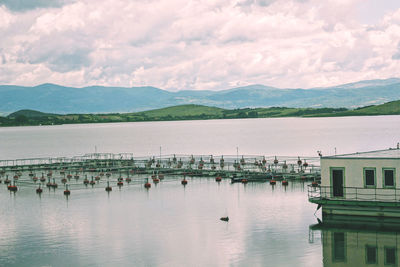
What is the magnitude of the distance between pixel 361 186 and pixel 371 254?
266 inches

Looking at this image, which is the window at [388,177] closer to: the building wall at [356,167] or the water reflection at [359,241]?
the building wall at [356,167]

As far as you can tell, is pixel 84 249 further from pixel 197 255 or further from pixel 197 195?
pixel 197 195

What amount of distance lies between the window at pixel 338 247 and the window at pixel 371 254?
1.56m

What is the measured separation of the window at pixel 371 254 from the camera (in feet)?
112

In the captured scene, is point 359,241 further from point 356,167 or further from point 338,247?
point 356,167

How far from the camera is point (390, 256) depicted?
35094 millimetres

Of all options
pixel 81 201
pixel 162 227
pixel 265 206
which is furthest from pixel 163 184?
pixel 162 227

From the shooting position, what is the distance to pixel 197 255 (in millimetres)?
35938

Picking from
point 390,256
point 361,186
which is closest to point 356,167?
point 361,186

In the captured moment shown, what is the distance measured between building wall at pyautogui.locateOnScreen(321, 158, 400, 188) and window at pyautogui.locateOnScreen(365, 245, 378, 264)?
5657mm

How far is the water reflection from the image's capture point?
34.6 metres

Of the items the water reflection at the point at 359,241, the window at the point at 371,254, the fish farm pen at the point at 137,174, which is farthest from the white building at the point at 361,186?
the fish farm pen at the point at 137,174

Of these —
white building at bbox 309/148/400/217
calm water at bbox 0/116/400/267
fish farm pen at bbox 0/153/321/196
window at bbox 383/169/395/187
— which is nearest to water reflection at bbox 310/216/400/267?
calm water at bbox 0/116/400/267

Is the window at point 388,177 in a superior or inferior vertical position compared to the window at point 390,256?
superior
